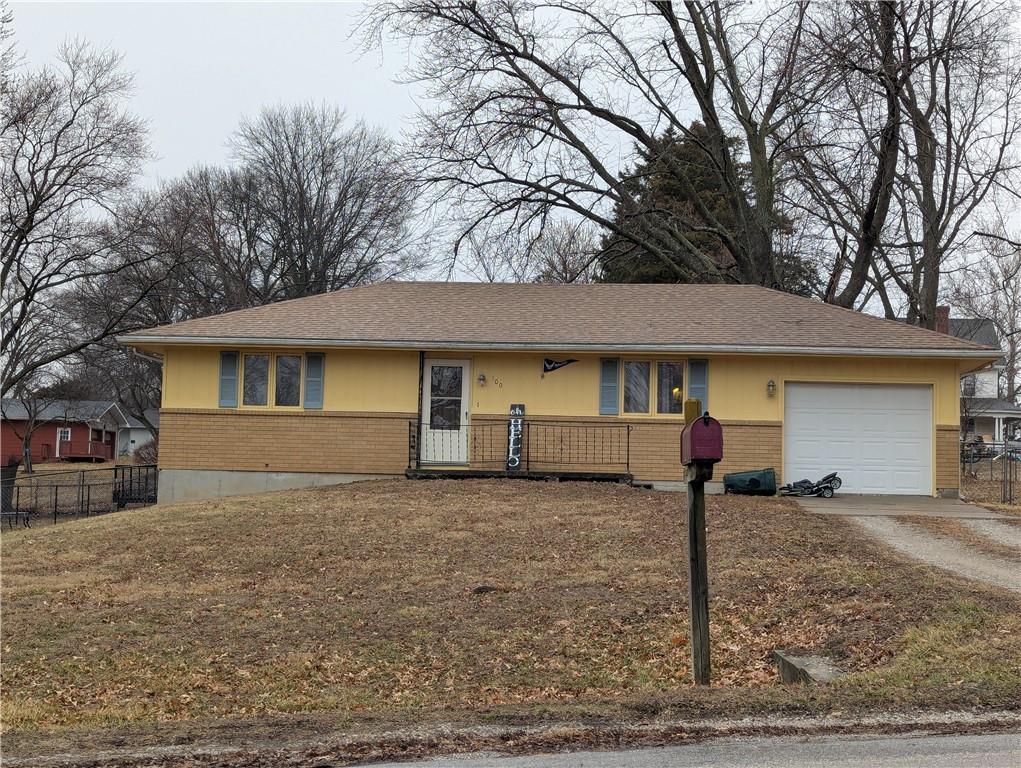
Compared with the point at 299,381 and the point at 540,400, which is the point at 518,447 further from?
the point at 299,381

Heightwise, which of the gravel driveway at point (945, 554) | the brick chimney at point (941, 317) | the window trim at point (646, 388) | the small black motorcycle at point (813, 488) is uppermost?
the brick chimney at point (941, 317)

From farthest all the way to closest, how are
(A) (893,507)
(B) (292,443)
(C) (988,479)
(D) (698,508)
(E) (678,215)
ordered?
1. (E) (678,215)
2. (C) (988,479)
3. (B) (292,443)
4. (A) (893,507)
5. (D) (698,508)

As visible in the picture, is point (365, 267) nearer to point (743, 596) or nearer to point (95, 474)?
point (95, 474)

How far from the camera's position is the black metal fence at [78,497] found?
21.6 meters

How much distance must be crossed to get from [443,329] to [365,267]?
23.0 meters

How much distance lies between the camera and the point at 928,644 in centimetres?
721

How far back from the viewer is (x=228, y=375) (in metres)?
18.9

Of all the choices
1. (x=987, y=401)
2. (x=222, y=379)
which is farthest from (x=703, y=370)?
(x=987, y=401)

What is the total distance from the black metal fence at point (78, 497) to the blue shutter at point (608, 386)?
8913 millimetres

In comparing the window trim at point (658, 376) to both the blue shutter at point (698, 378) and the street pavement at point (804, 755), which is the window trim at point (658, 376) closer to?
the blue shutter at point (698, 378)

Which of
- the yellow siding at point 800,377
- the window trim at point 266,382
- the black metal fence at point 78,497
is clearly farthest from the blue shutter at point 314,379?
the yellow siding at point 800,377

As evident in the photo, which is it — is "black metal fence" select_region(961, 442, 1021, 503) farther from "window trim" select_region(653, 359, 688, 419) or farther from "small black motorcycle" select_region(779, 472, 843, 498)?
"window trim" select_region(653, 359, 688, 419)

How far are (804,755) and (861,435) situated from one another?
14096mm

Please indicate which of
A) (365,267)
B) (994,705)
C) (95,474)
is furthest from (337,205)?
(994,705)
